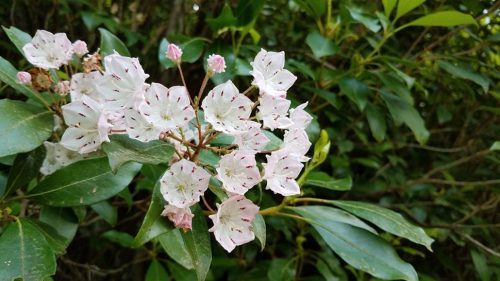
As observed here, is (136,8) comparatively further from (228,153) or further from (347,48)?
Result: (228,153)

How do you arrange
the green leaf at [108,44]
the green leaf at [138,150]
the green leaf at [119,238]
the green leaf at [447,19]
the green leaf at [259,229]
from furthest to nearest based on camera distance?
the green leaf at [119,238]
the green leaf at [447,19]
the green leaf at [108,44]
the green leaf at [259,229]
the green leaf at [138,150]

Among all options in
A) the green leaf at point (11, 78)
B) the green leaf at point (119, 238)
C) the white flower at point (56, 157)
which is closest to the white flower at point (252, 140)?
the white flower at point (56, 157)

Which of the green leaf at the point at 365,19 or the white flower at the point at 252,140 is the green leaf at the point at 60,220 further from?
the green leaf at the point at 365,19

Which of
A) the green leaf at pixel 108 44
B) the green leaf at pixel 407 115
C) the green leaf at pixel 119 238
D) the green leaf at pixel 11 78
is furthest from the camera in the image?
the green leaf at pixel 119 238

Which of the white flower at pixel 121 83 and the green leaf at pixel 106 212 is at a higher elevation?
the white flower at pixel 121 83

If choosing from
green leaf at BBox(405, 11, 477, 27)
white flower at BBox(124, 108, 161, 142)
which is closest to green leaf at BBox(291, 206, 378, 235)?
white flower at BBox(124, 108, 161, 142)

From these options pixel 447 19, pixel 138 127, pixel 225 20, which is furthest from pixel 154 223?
pixel 447 19

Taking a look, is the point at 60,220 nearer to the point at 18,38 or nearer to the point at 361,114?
the point at 18,38
